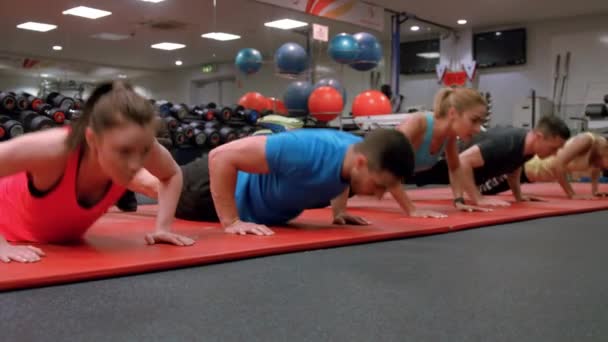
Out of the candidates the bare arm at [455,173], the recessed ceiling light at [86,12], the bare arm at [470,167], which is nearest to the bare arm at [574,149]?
the bare arm at [470,167]

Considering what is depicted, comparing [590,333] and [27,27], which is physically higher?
[27,27]

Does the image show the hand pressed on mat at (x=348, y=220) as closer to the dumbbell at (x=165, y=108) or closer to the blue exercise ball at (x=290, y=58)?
the dumbbell at (x=165, y=108)

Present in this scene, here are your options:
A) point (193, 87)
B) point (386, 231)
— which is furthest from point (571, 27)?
point (386, 231)

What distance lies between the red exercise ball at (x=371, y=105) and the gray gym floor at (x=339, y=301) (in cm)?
518

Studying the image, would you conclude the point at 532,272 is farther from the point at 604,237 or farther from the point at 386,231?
the point at 604,237

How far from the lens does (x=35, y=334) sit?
1053 mm

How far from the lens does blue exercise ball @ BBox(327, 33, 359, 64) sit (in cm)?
721

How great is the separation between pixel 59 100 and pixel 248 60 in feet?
7.22

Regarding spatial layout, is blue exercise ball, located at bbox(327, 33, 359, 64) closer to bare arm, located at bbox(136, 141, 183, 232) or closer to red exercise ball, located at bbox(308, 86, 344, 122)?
red exercise ball, located at bbox(308, 86, 344, 122)

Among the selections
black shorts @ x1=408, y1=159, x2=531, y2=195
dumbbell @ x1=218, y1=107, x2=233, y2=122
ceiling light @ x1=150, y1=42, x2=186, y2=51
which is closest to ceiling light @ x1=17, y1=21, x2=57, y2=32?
ceiling light @ x1=150, y1=42, x2=186, y2=51

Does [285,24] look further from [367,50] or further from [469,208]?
[469,208]

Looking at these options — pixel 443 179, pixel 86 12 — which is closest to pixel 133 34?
pixel 86 12

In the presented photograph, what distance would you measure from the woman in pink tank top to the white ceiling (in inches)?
145

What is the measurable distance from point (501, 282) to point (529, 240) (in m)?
0.85
